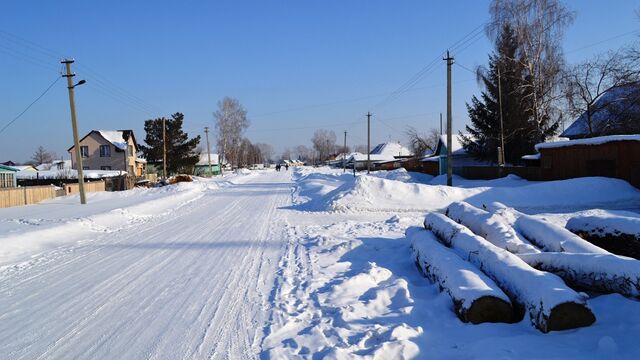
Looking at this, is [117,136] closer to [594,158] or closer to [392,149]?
[594,158]

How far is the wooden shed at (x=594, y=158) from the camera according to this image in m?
21.8

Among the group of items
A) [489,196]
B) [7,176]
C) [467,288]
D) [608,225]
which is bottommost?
[489,196]

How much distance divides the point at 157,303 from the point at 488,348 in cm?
424

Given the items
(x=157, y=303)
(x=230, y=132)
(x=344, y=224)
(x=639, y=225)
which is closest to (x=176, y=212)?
(x=344, y=224)

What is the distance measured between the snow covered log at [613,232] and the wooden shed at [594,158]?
1566 cm

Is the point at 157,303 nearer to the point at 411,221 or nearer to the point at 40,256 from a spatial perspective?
the point at 40,256

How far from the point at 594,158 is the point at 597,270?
805 inches

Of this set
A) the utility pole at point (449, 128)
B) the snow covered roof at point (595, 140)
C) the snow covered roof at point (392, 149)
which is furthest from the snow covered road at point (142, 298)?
the snow covered roof at point (392, 149)

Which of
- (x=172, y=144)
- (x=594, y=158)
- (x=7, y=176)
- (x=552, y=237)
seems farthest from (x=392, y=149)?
(x=552, y=237)

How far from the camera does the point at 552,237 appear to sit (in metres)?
7.92

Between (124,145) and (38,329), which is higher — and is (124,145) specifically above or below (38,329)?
above

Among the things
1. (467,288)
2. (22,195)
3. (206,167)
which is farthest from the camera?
(206,167)

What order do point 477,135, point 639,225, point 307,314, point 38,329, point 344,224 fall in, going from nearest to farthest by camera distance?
point 38,329 < point 307,314 < point 639,225 < point 344,224 < point 477,135

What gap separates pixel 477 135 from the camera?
41688 millimetres
